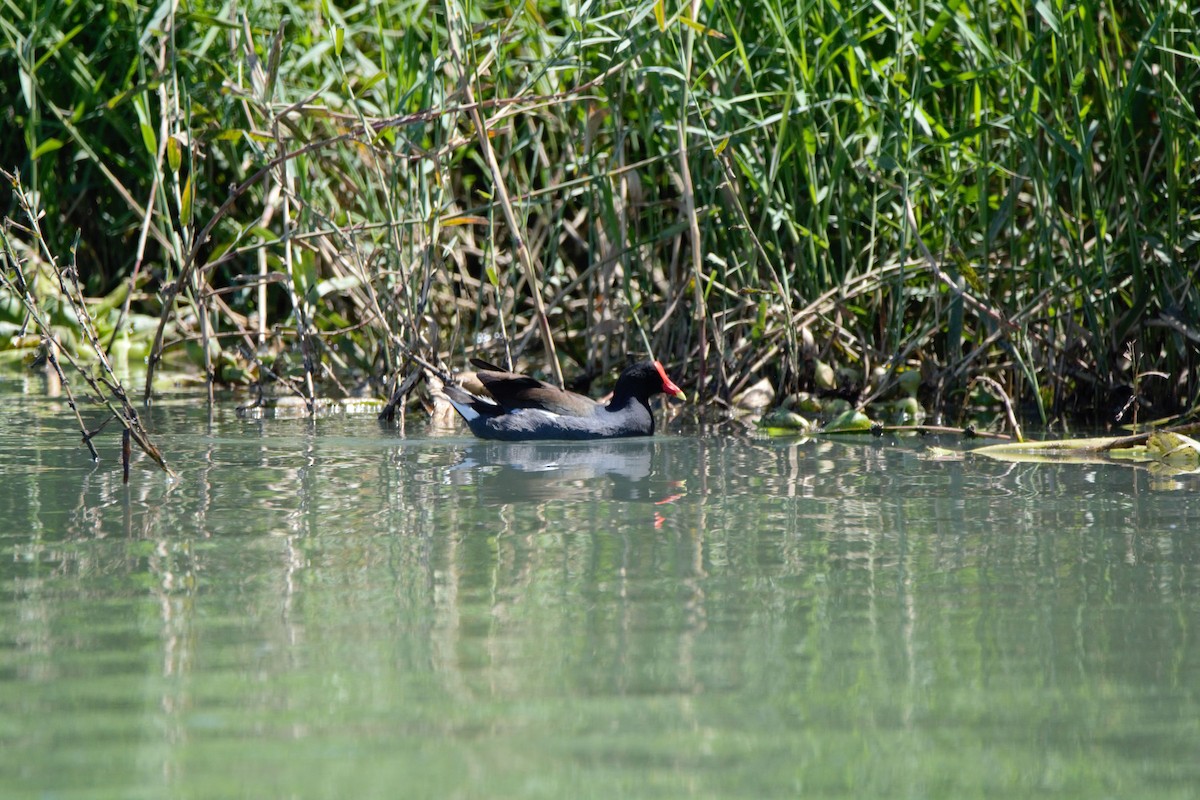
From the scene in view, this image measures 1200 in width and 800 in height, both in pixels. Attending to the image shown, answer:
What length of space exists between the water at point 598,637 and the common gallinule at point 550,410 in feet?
3.98

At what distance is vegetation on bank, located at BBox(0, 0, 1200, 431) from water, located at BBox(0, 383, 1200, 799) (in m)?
1.58

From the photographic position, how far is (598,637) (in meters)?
2.85

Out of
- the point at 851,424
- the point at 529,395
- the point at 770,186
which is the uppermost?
the point at 770,186

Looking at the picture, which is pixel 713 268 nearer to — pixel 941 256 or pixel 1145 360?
pixel 941 256

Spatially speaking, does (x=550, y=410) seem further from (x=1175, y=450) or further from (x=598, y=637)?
(x=598, y=637)

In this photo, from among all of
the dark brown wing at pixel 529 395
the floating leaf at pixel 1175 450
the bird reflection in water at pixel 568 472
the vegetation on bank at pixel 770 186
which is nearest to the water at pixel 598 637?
the bird reflection in water at pixel 568 472

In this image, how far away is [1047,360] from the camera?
654 centimetres

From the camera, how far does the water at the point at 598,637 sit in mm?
2193

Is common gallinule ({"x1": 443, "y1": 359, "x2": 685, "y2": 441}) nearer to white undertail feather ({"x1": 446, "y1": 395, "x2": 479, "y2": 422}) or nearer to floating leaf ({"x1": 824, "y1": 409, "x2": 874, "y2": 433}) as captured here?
white undertail feather ({"x1": 446, "y1": 395, "x2": 479, "y2": 422})

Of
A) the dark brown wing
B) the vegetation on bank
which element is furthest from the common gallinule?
the vegetation on bank

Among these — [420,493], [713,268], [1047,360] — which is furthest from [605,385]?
[420,493]

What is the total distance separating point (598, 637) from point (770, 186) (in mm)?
3694

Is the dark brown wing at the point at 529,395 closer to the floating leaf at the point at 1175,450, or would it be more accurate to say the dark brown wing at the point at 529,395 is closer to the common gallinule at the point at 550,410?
the common gallinule at the point at 550,410

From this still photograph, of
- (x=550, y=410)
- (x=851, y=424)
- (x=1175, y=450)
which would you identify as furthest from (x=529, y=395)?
(x=1175, y=450)
